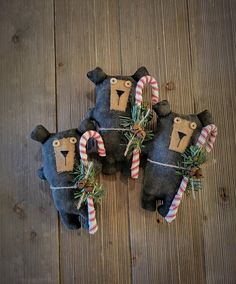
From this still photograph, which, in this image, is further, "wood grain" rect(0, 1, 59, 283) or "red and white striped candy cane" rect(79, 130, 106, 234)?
"wood grain" rect(0, 1, 59, 283)

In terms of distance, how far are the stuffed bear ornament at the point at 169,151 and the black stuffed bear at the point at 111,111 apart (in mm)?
70

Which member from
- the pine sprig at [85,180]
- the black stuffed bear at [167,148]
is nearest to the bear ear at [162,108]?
the black stuffed bear at [167,148]

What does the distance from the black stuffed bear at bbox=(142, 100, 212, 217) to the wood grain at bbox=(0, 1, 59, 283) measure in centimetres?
29

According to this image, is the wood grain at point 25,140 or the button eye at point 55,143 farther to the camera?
the wood grain at point 25,140

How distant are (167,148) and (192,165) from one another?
0.23ft

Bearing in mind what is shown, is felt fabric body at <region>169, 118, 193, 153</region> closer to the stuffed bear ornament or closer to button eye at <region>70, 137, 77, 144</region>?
the stuffed bear ornament

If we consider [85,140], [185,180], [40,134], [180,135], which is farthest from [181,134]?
[40,134]

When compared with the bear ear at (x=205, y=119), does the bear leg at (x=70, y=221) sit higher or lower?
lower

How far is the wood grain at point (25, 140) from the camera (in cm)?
88

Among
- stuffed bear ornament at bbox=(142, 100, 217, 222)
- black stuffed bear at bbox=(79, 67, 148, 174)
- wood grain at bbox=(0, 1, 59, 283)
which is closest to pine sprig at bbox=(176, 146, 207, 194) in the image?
stuffed bear ornament at bbox=(142, 100, 217, 222)

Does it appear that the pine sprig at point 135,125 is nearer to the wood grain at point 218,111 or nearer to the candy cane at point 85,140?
the candy cane at point 85,140

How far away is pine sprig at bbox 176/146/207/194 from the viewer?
745 mm

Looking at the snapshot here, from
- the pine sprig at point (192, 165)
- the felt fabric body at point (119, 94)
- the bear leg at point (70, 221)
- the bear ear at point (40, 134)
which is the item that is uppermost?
the felt fabric body at point (119, 94)

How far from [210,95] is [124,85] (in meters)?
0.29
